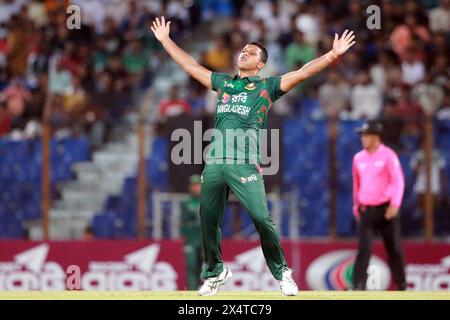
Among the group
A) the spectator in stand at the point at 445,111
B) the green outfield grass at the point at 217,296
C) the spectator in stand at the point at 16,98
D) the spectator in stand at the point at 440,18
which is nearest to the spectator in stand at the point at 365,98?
the spectator in stand at the point at 445,111

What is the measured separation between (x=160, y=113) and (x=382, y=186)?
600 cm

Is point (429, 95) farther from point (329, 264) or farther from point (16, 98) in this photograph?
point (16, 98)

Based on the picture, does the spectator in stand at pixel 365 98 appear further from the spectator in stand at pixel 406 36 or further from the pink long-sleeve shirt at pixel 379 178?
the pink long-sleeve shirt at pixel 379 178

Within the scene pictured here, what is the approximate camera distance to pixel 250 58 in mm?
10883

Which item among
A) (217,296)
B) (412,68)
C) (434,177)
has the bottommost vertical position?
(217,296)

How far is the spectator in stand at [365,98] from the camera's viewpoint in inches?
746

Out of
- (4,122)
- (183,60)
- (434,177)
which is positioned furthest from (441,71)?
(183,60)

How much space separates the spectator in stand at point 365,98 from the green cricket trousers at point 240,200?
826 centimetres

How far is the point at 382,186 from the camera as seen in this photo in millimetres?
15047

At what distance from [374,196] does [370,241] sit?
1.97 feet

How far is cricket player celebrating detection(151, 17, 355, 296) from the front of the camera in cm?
1062

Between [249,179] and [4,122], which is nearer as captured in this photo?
[249,179]

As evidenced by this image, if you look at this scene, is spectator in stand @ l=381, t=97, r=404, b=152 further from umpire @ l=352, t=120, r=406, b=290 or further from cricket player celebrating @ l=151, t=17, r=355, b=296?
cricket player celebrating @ l=151, t=17, r=355, b=296

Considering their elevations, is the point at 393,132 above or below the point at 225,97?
above
